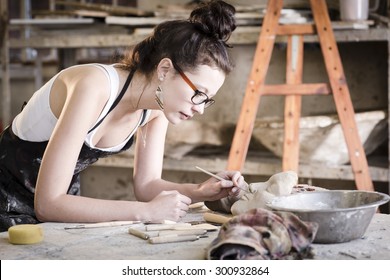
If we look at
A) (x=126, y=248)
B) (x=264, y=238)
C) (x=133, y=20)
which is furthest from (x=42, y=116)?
(x=133, y=20)

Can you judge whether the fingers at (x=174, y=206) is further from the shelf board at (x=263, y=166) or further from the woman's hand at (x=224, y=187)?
the shelf board at (x=263, y=166)

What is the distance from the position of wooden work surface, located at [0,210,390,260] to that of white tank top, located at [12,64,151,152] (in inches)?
20.1

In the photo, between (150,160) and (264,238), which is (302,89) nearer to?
(150,160)

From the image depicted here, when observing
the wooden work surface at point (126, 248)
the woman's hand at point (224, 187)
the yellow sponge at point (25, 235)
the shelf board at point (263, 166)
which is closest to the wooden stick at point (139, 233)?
the wooden work surface at point (126, 248)

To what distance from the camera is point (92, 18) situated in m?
4.51

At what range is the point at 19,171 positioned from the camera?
2543 mm

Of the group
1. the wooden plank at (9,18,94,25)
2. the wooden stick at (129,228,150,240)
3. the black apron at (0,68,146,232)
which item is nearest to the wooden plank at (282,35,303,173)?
the wooden plank at (9,18,94,25)

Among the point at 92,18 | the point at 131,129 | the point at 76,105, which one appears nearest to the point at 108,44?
the point at 92,18

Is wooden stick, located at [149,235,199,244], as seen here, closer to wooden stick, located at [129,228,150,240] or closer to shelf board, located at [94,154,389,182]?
wooden stick, located at [129,228,150,240]

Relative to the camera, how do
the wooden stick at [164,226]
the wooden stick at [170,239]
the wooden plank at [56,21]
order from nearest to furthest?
the wooden stick at [170,239] < the wooden stick at [164,226] < the wooden plank at [56,21]

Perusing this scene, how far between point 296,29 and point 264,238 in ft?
8.50

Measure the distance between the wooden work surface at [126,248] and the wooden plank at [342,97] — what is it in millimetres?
1919

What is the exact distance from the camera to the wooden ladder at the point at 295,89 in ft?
12.9
